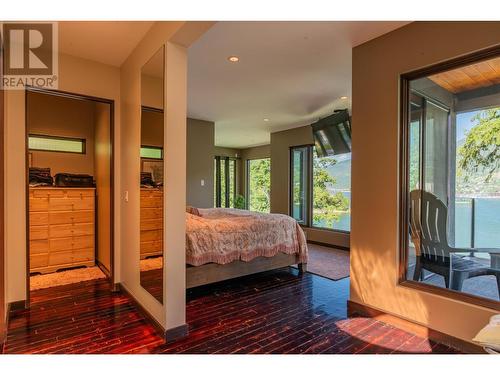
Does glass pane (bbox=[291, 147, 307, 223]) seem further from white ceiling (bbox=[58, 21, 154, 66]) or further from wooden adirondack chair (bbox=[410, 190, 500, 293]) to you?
white ceiling (bbox=[58, 21, 154, 66])

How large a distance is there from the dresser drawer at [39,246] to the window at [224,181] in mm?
5603

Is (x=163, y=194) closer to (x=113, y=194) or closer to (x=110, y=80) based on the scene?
(x=113, y=194)

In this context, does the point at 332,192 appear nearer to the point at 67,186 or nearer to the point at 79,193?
the point at 79,193

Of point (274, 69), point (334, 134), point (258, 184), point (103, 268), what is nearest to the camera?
point (274, 69)

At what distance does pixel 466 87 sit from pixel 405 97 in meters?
0.48

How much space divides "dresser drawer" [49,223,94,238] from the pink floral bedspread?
1.67 metres

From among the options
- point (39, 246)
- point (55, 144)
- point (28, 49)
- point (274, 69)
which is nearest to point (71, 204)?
point (39, 246)

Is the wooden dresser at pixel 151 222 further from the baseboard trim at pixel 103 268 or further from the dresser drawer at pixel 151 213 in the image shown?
the baseboard trim at pixel 103 268

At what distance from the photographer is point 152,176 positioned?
2.48 metres

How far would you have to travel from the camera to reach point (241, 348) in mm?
2125

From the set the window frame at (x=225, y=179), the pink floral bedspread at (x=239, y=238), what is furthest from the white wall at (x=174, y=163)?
the window frame at (x=225, y=179)

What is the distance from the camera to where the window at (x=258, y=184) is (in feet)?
29.9

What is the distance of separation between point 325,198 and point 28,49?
5.44m
